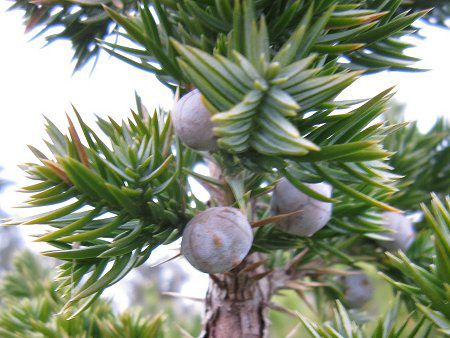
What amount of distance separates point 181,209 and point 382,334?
0.26 meters

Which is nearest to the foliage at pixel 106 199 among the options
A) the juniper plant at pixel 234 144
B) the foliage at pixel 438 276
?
the juniper plant at pixel 234 144

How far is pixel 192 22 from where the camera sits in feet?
1.82

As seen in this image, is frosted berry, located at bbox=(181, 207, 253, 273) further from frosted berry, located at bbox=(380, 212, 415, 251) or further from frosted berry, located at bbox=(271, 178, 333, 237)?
frosted berry, located at bbox=(380, 212, 415, 251)

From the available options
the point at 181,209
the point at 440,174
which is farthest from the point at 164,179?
the point at 440,174

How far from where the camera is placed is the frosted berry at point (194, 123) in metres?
0.49

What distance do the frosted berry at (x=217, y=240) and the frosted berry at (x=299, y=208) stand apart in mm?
110

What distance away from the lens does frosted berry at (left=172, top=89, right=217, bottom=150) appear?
0.49m

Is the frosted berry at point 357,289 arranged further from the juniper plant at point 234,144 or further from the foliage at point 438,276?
the foliage at point 438,276

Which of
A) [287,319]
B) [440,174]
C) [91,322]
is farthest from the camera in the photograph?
[287,319]

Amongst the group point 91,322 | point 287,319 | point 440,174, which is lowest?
point 287,319

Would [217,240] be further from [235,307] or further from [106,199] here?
[235,307]

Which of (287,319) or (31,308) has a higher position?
(31,308)

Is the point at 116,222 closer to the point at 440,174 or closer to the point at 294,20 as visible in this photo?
the point at 294,20

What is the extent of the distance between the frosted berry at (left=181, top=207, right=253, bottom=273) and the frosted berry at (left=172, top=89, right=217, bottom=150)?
0.07 m
